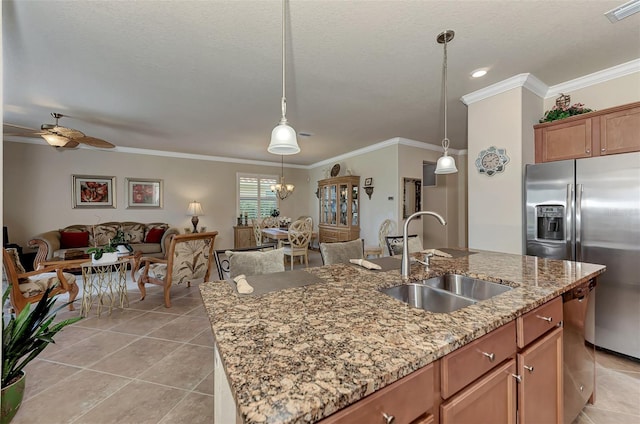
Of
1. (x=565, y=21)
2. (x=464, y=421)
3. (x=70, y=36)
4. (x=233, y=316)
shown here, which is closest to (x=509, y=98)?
(x=565, y=21)

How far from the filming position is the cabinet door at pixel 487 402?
0.88m

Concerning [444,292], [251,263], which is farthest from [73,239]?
[444,292]

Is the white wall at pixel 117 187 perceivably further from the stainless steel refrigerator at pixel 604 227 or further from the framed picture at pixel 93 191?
the stainless steel refrigerator at pixel 604 227

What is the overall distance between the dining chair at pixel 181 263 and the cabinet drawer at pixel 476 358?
3244 mm

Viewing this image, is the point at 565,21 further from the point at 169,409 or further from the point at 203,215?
the point at 203,215

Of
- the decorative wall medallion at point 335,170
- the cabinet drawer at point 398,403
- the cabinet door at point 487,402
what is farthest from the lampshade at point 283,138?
the decorative wall medallion at point 335,170

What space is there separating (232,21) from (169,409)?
8.78 feet

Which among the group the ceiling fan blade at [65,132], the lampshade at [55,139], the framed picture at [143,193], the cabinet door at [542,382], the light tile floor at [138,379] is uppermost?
the ceiling fan blade at [65,132]

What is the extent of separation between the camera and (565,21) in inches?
74.9

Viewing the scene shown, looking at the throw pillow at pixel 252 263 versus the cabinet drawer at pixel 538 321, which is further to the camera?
the throw pillow at pixel 252 263

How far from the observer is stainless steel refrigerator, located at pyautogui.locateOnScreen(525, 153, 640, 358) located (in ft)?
6.94

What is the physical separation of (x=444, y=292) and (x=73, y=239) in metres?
6.24

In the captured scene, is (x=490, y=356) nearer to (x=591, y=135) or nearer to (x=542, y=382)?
(x=542, y=382)

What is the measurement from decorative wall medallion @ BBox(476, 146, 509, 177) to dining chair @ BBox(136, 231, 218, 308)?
11.6ft
